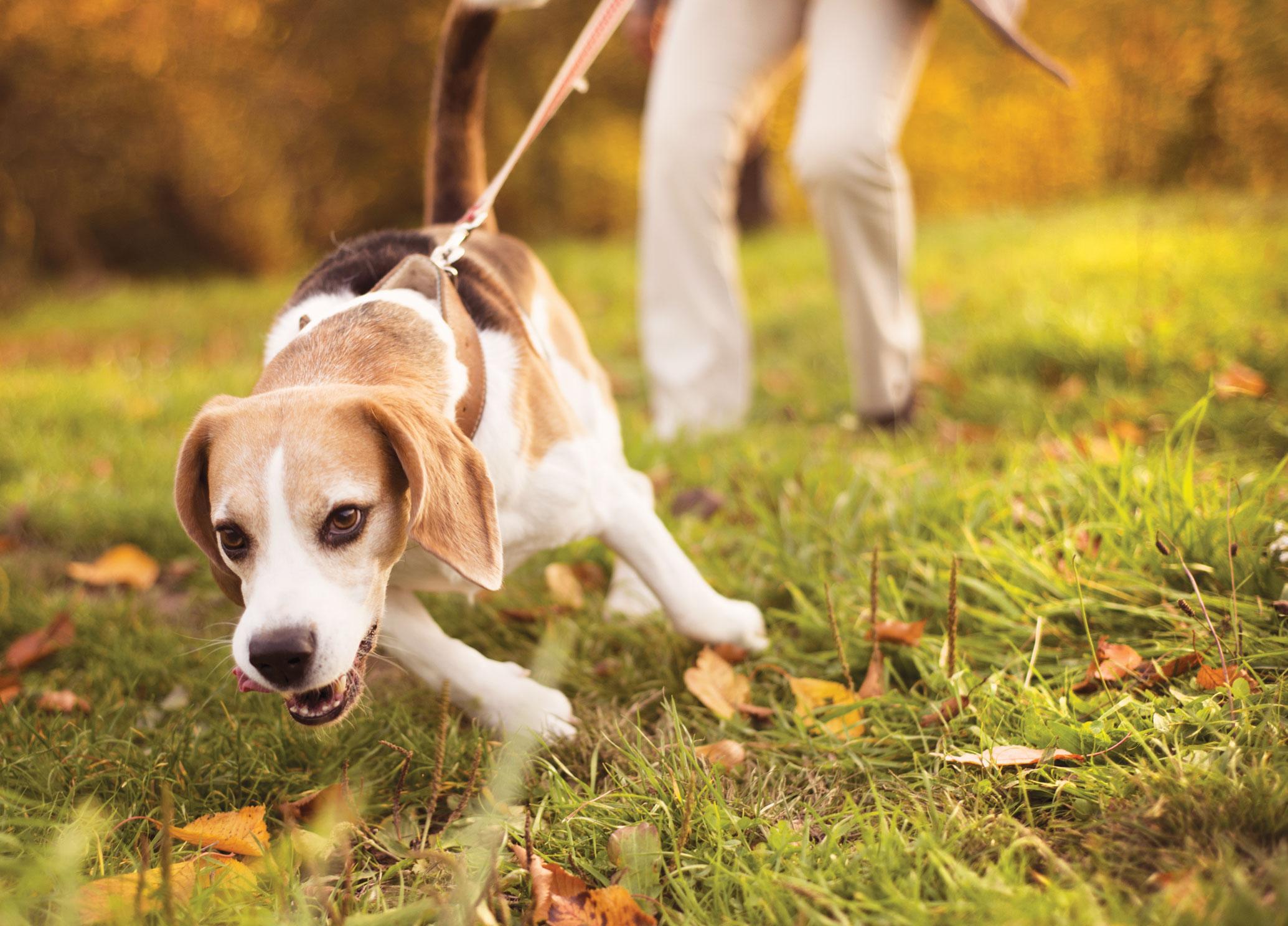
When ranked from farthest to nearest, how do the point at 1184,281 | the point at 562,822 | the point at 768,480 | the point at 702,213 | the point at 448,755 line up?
the point at 1184,281 → the point at 702,213 → the point at 768,480 → the point at 448,755 → the point at 562,822

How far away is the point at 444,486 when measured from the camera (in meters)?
1.73

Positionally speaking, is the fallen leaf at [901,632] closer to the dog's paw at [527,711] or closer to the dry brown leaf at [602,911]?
the dog's paw at [527,711]

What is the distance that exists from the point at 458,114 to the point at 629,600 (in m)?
1.44

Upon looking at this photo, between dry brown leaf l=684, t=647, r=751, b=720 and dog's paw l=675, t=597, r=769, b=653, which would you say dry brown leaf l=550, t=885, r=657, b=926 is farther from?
dog's paw l=675, t=597, r=769, b=653

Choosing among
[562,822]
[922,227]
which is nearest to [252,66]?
[922,227]

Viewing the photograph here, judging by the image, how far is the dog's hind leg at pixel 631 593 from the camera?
8.49 ft

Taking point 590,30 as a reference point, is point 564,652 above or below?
below

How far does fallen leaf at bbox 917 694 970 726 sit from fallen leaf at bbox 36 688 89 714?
189cm

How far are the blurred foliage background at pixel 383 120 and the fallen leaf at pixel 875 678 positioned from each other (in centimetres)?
866

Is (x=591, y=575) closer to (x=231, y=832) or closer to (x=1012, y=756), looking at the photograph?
(x=231, y=832)

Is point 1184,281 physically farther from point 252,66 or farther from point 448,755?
point 252,66

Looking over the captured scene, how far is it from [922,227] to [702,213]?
620 centimetres

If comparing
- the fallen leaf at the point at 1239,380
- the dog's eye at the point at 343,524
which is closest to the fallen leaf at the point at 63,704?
the dog's eye at the point at 343,524

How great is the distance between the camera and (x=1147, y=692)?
1.83 meters
